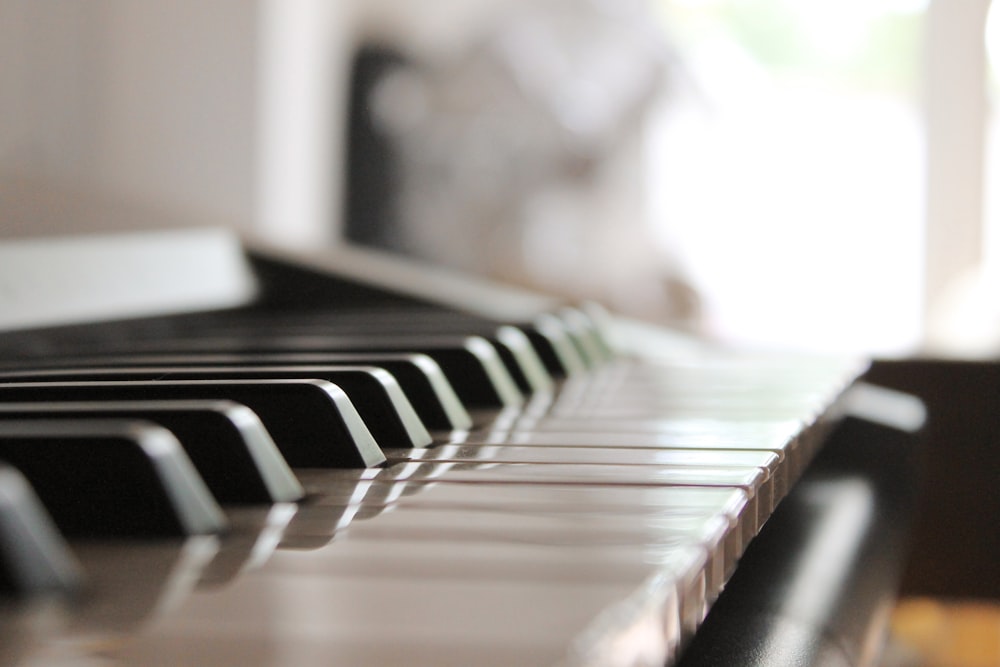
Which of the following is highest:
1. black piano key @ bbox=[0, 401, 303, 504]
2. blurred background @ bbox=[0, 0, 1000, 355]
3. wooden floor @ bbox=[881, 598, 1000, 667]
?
black piano key @ bbox=[0, 401, 303, 504]

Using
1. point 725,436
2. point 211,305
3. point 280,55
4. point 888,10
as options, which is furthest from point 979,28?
point 725,436

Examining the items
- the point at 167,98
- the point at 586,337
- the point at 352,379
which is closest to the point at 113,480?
the point at 352,379

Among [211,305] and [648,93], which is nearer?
[211,305]

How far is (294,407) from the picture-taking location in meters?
0.47

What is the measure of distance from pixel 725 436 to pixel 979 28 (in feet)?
10.7

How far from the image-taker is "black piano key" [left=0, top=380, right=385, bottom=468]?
466 millimetres

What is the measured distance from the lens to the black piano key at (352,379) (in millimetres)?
524

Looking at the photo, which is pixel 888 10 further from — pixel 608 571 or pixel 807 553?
pixel 608 571

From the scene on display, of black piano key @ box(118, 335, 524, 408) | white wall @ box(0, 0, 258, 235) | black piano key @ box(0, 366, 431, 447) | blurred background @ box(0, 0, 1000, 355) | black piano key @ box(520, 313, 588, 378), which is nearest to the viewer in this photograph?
black piano key @ box(0, 366, 431, 447)

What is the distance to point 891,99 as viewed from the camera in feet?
12.5

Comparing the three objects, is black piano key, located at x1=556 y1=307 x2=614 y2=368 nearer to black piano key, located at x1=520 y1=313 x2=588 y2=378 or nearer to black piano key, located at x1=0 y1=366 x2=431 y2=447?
black piano key, located at x1=520 y1=313 x2=588 y2=378

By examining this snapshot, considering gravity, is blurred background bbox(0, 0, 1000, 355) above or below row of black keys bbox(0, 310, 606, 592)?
below

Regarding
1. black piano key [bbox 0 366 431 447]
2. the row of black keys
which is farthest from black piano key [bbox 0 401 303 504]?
black piano key [bbox 0 366 431 447]

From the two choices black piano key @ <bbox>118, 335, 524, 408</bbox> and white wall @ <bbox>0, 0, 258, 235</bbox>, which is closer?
black piano key @ <bbox>118, 335, 524, 408</bbox>
